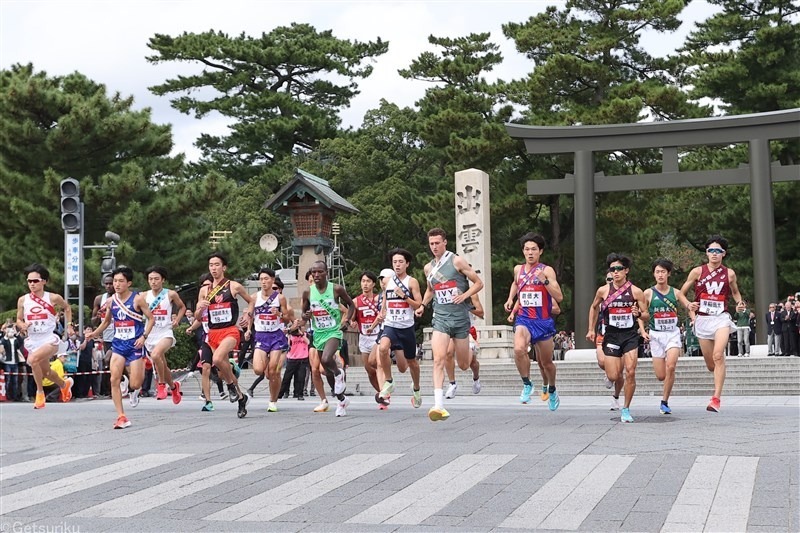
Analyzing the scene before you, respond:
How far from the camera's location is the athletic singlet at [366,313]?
645 inches

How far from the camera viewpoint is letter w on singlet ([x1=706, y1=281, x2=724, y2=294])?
1334cm

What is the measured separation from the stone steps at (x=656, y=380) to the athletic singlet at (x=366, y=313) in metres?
6.95

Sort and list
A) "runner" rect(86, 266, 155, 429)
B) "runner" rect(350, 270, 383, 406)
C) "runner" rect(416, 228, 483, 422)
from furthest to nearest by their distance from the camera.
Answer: "runner" rect(350, 270, 383, 406), "runner" rect(86, 266, 155, 429), "runner" rect(416, 228, 483, 422)

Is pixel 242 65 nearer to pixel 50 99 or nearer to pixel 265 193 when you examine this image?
pixel 265 193

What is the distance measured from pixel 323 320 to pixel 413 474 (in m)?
5.26

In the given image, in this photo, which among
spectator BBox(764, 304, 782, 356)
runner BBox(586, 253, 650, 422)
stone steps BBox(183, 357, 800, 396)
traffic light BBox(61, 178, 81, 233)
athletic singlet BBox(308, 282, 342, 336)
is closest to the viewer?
runner BBox(586, 253, 650, 422)

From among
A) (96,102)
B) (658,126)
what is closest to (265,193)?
(96,102)

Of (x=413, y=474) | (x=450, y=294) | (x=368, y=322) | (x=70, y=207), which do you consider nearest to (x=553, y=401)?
(x=450, y=294)

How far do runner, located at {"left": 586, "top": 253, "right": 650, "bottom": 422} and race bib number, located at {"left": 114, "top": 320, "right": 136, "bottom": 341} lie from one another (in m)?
5.88

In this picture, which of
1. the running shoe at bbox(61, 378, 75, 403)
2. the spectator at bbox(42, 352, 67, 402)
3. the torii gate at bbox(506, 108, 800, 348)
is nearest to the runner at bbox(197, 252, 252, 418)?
the running shoe at bbox(61, 378, 75, 403)

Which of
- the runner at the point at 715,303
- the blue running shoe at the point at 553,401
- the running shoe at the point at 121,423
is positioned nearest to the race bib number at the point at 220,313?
the running shoe at the point at 121,423

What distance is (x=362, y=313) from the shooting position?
54.2 ft

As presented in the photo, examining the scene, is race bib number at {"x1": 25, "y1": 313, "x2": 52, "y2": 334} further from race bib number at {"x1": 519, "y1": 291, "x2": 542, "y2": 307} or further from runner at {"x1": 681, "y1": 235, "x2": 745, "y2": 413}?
runner at {"x1": 681, "y1": 235, "x2": 745, "y2": 413}

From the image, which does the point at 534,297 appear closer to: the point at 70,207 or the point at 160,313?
the point at 160,313
